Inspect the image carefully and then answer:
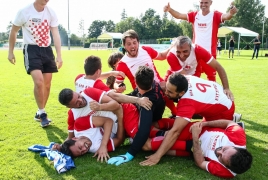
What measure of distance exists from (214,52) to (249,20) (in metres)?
79.8

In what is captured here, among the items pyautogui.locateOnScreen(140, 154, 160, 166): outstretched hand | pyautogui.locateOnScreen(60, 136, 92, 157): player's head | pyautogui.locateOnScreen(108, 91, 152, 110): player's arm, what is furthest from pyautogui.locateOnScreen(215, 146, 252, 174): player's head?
pyautogui.locateOnScreen(60, 136, 92, 157): player's head

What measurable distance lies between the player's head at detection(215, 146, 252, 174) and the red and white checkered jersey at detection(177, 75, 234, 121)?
0.70m

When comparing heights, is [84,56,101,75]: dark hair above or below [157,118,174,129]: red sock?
above

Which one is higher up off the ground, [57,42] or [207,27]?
[207,27]

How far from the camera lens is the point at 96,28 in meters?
119

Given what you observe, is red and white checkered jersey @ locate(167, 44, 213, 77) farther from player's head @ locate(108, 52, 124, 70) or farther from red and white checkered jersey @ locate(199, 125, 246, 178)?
red and white checkered jersey @ locate(199, 125, 246, 178)

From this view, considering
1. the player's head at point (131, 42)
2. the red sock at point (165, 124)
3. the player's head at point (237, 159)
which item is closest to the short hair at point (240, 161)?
the player's head at point (237, 159)

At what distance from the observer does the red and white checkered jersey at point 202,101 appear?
12.1 feet

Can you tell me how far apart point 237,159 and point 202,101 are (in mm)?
1024

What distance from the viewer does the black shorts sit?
529cm

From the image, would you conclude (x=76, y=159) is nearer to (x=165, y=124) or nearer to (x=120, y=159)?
(x=120, y=159)

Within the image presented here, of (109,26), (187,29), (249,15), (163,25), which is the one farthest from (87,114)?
(109,26)

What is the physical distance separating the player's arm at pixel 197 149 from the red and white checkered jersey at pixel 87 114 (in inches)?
47.6

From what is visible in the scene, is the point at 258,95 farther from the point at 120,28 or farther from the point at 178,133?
the point at 120,28
